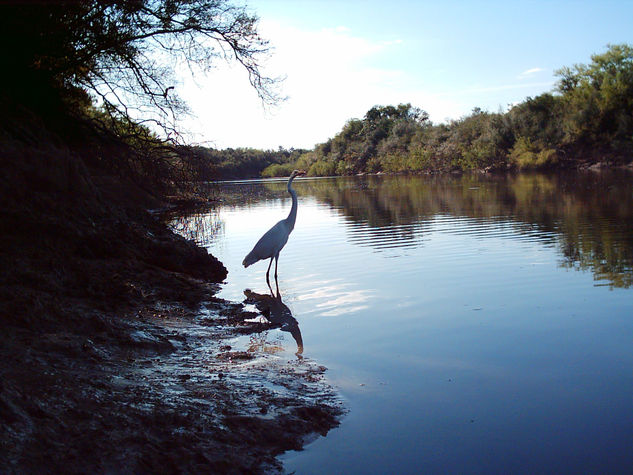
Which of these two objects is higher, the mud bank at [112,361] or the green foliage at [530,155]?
the green foliage at [530,155]

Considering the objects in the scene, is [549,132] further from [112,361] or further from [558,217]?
[112,361]

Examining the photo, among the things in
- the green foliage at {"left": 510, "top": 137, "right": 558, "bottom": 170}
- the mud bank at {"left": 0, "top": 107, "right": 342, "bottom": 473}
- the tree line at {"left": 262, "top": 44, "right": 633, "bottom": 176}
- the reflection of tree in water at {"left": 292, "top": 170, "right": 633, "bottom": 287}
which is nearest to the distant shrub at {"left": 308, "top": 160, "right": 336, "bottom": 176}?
the tree line at {"left": 262, "top": 44, "right": 633, "bottom": 176}

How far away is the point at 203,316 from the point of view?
23.5 ft

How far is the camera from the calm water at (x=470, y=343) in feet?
12.7

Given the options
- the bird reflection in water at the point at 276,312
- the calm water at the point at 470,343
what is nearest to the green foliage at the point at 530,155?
the calm water at the point at 470,343

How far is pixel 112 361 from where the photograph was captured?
181 inches

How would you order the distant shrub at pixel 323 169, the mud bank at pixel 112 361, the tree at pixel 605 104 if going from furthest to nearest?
the distant shrub at pixel 323 169
the tree at pixel 605 104
the mud bank at pixel 112 361

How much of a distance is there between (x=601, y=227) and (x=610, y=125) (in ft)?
139

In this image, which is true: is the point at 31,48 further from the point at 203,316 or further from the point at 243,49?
the point at 203,316

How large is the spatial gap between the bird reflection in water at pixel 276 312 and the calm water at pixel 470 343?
0.39ft

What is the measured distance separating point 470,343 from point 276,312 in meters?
2.91

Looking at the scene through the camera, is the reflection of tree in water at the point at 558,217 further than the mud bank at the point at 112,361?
Yes

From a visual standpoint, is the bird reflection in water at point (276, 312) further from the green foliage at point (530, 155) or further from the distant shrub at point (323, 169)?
the distant shrub at point (323, 169)

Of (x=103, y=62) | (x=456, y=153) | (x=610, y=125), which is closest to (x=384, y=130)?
(x=456, y=153)
